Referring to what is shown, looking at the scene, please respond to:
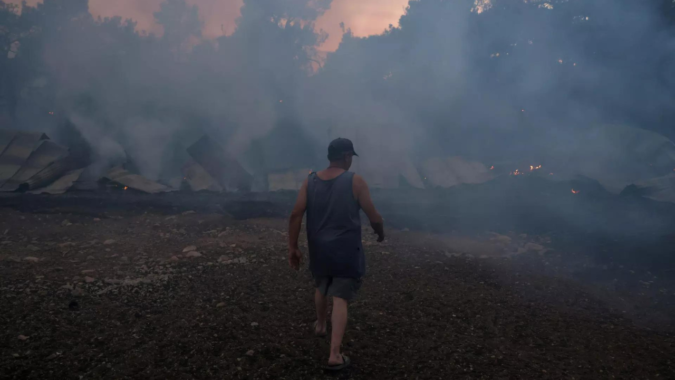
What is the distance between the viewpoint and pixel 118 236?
17.8 feet

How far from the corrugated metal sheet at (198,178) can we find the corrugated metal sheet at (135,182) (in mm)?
550

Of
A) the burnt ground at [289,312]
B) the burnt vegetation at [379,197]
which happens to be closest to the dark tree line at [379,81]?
the burnt vegetation at [379,197]

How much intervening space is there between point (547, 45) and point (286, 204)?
8.38 meters

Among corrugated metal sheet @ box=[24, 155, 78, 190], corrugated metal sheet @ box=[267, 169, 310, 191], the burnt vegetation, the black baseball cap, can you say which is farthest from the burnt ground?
corrugated metal sheet @ box=[267, 169, 310, 191]

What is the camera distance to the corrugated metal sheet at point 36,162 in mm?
8555

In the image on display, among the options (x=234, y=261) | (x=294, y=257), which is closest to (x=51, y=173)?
(x=234, y=261)

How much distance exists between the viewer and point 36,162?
9.31 m

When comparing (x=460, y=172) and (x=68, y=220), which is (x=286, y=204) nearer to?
(x=68, y=220)

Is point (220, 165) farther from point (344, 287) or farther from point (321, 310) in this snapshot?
point (344, 287)

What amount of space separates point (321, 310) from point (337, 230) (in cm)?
61

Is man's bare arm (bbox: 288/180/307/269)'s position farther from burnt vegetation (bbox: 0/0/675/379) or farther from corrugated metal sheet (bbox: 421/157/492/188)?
corrugated metal sheet (bbox: 421/157/492/188)

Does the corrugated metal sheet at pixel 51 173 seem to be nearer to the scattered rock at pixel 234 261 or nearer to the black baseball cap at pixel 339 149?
the scattered rock at pixel 234 261

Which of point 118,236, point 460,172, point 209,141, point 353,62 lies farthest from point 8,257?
point 353,62

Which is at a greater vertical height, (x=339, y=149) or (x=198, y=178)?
(x=339, y=149)
